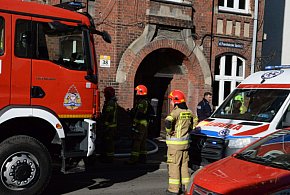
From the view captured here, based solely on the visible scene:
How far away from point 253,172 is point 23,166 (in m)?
3.43

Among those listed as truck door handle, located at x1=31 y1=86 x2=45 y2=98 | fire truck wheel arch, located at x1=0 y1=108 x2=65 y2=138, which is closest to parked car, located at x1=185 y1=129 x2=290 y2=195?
fire truck wheel arch, located at x1=0 y1=108 x2=65 y2=138

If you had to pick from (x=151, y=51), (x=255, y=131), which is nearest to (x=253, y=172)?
(x=255, y=131)

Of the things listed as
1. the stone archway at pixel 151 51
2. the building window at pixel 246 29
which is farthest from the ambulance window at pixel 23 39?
the building window at pixel 246 29

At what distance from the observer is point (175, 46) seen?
13.4 meters

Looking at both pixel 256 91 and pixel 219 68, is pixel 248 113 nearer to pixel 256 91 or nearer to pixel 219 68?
pixel 256 91

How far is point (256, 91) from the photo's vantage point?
27.0ft

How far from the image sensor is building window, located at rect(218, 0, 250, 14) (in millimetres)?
14855

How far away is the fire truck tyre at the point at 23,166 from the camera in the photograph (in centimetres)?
600

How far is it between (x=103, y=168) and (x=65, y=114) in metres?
2.79

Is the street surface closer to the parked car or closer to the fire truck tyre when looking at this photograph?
the fire truck tyre

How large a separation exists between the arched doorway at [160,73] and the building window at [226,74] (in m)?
1.38

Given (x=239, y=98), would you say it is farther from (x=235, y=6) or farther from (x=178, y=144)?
(x=235, y=6)

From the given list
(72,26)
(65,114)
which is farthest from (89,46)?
(65,114)

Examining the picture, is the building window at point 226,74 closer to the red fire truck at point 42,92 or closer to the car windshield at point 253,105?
the car windshield at point 253,105
